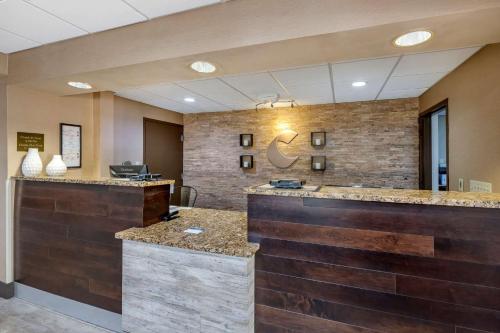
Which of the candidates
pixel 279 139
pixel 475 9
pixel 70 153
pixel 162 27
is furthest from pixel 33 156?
pixel 475 9

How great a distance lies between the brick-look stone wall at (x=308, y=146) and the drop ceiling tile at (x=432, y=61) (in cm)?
137

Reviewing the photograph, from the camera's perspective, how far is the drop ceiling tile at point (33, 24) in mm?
1829

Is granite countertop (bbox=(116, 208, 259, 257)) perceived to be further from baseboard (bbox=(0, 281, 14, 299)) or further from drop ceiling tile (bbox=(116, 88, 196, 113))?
drop ceiling tile (bbox=(116, 88, 196, 113))

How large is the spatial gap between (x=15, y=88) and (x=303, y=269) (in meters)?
3.30

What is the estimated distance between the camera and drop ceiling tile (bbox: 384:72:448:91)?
3010 mm

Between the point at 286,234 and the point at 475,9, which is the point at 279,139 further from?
the point at 475,9

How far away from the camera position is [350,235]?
5.16 feet

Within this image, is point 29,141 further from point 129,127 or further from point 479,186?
point 479,186

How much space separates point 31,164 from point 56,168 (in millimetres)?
224

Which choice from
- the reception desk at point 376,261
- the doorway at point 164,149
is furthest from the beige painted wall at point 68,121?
the reception desk at point 376,261

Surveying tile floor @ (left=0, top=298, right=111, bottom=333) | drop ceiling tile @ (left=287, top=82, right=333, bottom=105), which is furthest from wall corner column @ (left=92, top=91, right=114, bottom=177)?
drop ceiling tile @ (left=287, top=82, right=333, bottom=105)

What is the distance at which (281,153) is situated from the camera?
4758mm

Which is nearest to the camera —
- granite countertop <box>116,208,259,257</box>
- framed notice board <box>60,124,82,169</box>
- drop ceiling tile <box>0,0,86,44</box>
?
granite countertop <box>116,208,259,257</box>

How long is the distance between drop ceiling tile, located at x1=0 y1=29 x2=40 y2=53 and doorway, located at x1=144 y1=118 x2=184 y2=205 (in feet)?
6.95
